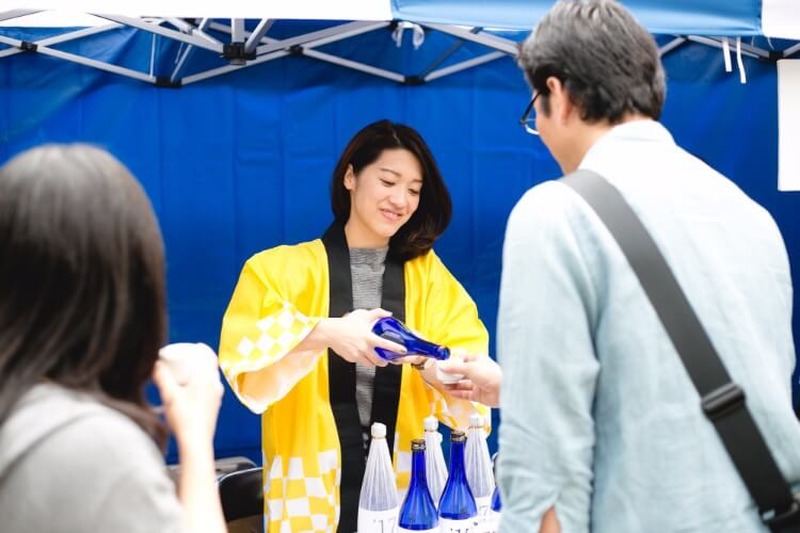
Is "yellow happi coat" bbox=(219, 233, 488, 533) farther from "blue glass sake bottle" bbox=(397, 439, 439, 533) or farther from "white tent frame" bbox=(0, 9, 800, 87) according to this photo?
"white tent frame" bbox=(0, 9, 800, 87)

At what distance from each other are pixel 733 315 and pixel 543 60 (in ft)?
1.36

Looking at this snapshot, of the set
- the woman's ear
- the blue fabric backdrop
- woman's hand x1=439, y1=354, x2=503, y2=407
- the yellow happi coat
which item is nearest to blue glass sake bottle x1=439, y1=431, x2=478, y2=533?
woman's hand x1=439, y1=354, x2=503, y2=407

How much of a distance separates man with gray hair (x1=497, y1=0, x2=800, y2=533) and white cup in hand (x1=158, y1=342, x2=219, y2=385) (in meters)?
0.37

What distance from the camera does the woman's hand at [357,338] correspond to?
6.10 ft

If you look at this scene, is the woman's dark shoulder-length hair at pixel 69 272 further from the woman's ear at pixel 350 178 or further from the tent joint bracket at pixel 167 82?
the tent joint bracket at pixel 167 82

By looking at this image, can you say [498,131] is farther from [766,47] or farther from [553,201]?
[553,201]

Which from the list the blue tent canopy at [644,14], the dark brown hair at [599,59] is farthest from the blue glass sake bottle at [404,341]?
the dark brown hair at [599,59]

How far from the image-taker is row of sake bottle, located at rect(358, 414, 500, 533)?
1.71 m

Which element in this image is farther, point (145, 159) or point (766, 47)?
point (766, 47)

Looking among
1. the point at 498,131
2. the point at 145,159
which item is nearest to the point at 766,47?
the point at 498,131

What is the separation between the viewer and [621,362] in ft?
3.65

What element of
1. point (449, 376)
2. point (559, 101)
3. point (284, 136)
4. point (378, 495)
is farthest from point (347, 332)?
point (284, 136)

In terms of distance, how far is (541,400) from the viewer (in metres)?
1.10

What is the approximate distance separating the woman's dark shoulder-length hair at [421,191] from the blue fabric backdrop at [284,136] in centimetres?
68
